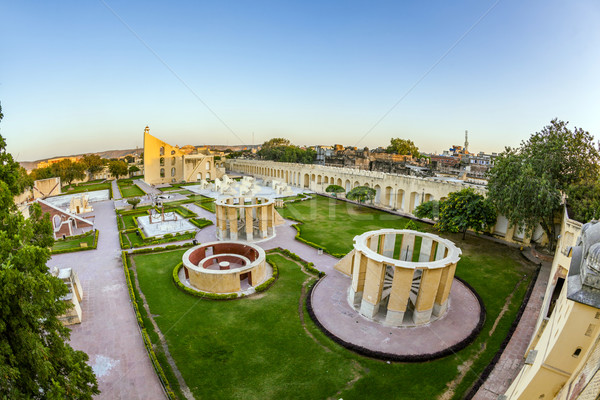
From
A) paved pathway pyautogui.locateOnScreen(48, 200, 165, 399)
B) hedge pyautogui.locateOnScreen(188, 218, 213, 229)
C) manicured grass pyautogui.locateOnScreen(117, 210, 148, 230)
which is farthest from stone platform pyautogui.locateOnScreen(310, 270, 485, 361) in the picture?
manicured grass pyautogui.locateOnScreen(117, 210, 148, 230)

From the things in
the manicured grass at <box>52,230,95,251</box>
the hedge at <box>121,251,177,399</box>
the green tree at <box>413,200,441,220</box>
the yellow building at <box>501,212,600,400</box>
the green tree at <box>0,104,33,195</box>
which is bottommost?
the manicured grass at <box>52,230,95,251</box>

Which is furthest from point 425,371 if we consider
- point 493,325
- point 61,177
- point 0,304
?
point 61,177

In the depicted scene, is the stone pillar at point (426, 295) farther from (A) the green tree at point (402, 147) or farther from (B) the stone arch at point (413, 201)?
(A) the green tree at point (402, 147)

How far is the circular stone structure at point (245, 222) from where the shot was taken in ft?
83.1

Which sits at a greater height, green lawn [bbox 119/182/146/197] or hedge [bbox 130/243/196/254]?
hedge [bbox 130/243/196/254]

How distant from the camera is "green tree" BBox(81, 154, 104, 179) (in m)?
60.3

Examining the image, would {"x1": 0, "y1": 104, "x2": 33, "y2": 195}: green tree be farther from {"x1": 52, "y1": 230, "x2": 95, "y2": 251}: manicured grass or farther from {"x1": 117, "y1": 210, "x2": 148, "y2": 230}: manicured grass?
{"x1": 117, "y1": 210, "x2": 148, "y2": 230}: manicured grass

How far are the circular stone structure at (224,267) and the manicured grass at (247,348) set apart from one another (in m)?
1.05

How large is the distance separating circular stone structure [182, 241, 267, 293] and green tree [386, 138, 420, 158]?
65.3m

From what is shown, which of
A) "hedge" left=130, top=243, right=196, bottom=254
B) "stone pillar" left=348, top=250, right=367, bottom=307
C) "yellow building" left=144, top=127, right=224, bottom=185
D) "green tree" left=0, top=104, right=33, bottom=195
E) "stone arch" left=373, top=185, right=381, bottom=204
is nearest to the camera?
"green tree" left=0, top=104, right=33, bottom=195

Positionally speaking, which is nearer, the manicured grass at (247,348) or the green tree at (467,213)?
the manicured grass at (247,348)

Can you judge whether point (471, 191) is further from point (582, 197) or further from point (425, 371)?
point (425, 371)

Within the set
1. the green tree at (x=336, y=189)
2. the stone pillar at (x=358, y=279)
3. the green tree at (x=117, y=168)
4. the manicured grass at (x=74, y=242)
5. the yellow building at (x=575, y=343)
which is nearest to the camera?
the yellow building at (x=575, y=343)

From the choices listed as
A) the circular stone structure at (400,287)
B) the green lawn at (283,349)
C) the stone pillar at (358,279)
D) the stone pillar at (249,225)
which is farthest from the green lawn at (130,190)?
the circular stone structure at (400,287)
